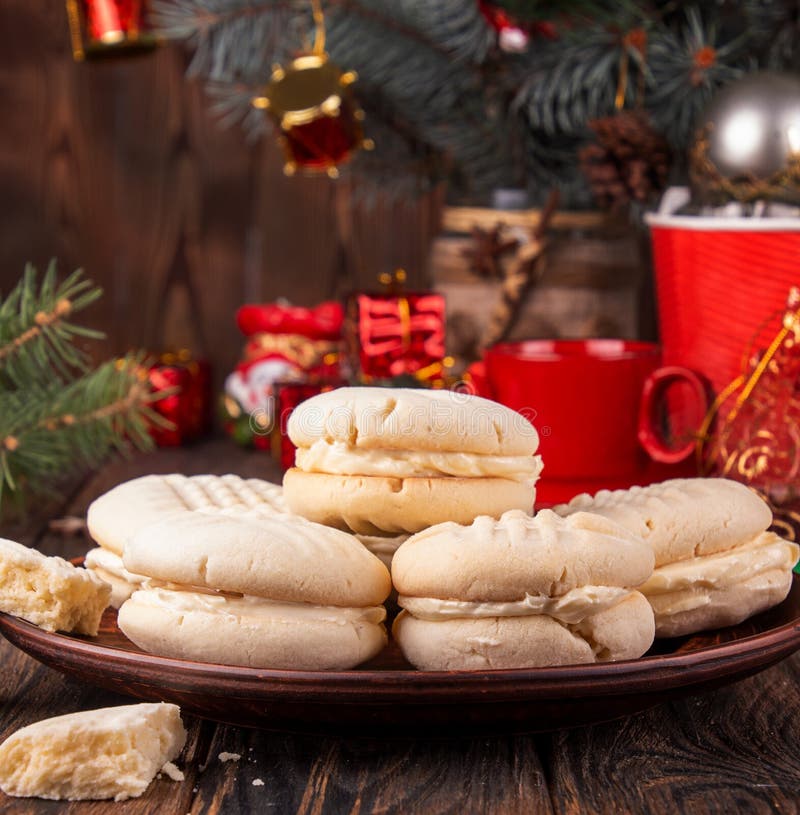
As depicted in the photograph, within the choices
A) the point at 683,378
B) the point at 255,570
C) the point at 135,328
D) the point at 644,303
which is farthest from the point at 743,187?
the point at 135,328

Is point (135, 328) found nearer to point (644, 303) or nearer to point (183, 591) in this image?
point (644, 303)

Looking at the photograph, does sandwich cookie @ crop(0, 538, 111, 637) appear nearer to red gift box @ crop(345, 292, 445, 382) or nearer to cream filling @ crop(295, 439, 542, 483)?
cream filling @ crop(295, 439, 542, 483)

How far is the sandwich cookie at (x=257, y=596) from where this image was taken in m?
0.55

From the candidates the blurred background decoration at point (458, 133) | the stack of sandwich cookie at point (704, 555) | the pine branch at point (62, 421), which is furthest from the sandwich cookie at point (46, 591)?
the blurred background decoration at point (458, 133)

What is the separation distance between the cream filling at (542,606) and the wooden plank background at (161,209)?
3.73ft

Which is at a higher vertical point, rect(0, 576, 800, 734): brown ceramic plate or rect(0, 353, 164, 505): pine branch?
rect(0, 576, 800, 734): brown ceramic plate

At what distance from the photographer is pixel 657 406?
3.36 ft

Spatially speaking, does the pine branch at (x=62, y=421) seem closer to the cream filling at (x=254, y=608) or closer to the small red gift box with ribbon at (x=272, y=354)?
the small red gift box with ribbon at (x=272, y=354)

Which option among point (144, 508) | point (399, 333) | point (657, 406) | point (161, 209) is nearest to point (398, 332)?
point (399, 333)

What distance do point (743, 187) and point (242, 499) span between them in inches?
22.7

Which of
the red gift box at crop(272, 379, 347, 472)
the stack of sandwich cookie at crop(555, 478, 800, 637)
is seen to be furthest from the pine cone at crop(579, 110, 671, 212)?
the stack of sandwich cookie at crop(555, 478, 800, 637)

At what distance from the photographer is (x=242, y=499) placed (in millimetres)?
705

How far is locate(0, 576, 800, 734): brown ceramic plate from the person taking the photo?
517 mm

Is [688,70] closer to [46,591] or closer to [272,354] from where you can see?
[272,354]
